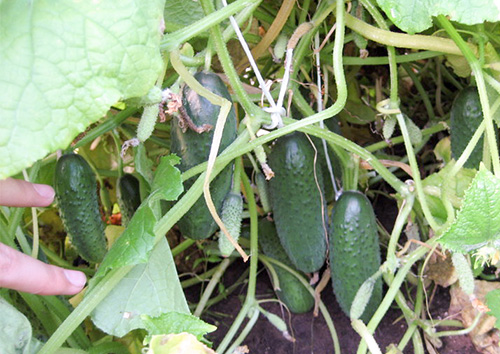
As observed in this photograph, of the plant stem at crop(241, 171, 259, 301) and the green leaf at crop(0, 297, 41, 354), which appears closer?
the green leaf at crop(0, 297, 41, 354)

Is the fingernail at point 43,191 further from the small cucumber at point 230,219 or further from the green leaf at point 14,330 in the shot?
the small cucumber at point 230,219

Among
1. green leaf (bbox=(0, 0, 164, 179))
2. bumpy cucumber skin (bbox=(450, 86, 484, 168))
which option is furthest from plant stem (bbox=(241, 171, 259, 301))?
green leaf (bbox=(0, 0, 164, 179))

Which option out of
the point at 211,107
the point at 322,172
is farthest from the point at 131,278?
the point at 322,172

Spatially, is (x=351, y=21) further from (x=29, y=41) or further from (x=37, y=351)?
(x=37, y=351)

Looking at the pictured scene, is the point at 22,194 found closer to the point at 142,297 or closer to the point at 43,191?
the point at 43,191

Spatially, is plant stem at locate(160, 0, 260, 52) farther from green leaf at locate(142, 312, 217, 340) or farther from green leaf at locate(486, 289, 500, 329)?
green leaf at locate(486, 289, 500, 329)

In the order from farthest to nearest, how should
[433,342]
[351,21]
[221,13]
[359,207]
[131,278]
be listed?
[433,342], [359,207], [351,21], [131,278], [221,13]
